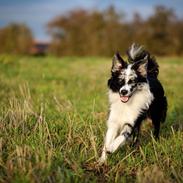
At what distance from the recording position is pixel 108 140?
5.95 metres

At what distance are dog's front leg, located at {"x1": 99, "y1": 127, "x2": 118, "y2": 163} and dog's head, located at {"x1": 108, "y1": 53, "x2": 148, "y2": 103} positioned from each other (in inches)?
15.9

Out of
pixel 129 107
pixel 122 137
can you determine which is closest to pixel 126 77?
pixel 129 107

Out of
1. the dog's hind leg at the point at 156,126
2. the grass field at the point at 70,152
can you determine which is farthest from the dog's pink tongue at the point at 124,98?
the dog's hind leg at the point at 156,126

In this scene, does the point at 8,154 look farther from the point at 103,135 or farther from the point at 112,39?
the point at 112,39

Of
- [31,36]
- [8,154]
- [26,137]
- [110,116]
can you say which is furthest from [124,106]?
[31,36]

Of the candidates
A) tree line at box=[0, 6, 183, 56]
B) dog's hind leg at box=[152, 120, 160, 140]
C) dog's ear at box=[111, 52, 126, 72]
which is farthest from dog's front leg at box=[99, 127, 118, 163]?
tree line at box=[0, 6, 183, 56]

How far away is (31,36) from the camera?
6216 cm

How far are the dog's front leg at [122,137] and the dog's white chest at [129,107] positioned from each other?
0.07 meters

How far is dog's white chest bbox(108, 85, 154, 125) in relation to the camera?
20.3 feet

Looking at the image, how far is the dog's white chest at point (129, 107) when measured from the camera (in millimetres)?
6184

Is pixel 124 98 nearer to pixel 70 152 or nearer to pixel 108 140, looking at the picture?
pixel 108 140

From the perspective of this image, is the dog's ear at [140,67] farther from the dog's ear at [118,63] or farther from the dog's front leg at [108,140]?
the dog's front leg at [108,140]

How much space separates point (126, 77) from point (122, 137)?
29.8 inches

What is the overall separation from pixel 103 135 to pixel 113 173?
120 centimetres
